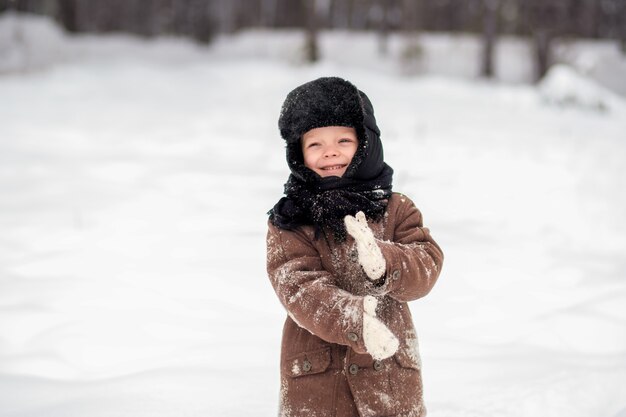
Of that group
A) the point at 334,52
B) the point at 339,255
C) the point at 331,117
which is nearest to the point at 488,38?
the point at 334,52

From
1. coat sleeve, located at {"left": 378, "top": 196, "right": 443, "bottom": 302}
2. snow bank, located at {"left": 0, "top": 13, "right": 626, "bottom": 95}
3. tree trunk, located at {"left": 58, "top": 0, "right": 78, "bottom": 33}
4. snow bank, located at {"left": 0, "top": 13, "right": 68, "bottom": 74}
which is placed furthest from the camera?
tree trunk, located at {"left": 58, "top": 0, "right": 78, "bottom": 33}

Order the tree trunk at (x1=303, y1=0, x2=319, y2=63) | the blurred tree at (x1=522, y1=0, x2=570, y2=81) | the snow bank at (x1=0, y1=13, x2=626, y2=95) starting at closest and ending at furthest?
the snow bank at (x1=0, y1=13, x2=626, y2=95), the blurred tree at (x1=522, y1=0, x2=570, y2=81), the tree trunk at (x1=303, y1=0, x2=319, y2=63)

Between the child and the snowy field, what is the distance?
72 centimetres

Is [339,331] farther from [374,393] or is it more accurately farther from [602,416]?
[602,416]

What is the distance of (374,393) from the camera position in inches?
64.6

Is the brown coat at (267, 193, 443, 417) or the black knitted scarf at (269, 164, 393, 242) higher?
the black knitted scarf at (269, 164, 393, 242)

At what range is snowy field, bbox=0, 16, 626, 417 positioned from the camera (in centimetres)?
248

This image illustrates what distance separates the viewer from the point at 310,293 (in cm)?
156

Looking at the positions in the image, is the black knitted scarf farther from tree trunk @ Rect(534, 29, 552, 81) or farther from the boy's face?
tree trunk @ Rect(534, 29, 552, 81)

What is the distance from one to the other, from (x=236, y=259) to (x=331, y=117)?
2.13 metres

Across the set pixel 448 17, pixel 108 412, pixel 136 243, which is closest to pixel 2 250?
pixel 136 243

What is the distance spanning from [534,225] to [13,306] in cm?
353

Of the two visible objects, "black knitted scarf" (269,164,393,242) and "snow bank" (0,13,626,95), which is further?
"snow bank" (0,13,626,95)

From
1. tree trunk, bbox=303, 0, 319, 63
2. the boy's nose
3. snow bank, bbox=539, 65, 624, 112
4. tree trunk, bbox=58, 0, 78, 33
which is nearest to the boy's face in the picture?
the boy's nose
